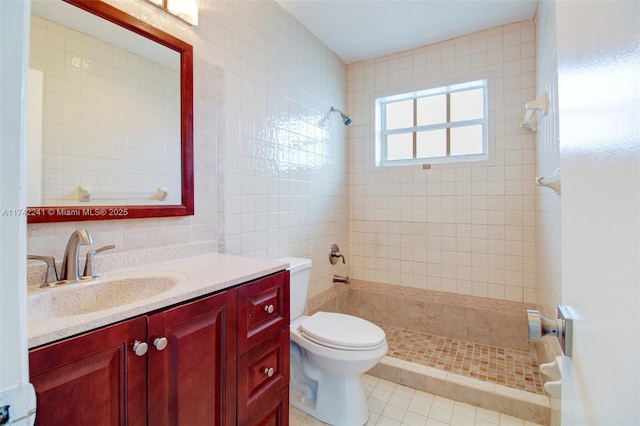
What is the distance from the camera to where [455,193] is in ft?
8.05

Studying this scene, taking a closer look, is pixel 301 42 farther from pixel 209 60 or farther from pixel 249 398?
pixel 249 398

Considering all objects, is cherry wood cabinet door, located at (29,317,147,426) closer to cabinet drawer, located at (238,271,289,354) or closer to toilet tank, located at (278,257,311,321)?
cabinet drawer, located at (238,271,289,354)

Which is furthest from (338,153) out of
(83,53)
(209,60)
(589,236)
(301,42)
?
(589,236)

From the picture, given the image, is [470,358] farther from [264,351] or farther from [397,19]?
[397,19]

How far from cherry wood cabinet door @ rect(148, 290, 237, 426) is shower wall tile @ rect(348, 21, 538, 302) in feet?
6.44

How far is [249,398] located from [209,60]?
4.99ft

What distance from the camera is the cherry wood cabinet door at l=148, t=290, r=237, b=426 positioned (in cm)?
78

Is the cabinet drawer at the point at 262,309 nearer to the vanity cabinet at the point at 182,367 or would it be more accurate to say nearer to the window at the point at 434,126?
the vanity cabinet at the point at 182,367

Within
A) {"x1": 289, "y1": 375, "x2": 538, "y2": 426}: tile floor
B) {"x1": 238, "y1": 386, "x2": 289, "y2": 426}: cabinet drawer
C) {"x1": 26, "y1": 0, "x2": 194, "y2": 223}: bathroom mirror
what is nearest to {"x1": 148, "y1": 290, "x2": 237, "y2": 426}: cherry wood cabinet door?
{"x1": 238, "y1": 386, "x2": 289, "y2": 426}: cabinet drawer

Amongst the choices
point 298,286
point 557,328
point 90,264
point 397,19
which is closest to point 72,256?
point 90,264

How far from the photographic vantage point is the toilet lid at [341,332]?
4.83 feet

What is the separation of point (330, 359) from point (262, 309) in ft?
1.93

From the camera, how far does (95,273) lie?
105cm

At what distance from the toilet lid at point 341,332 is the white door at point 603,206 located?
98cm
